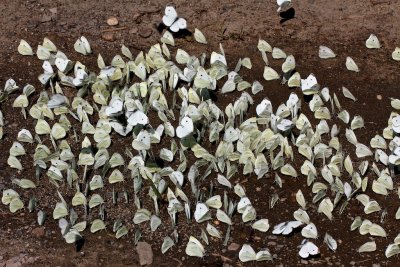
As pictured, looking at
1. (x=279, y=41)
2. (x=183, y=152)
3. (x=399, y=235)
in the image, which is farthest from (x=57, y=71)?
(x=399, y=235)

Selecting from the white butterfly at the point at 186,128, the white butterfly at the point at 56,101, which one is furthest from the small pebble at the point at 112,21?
the white butterfly at the point at 186,128

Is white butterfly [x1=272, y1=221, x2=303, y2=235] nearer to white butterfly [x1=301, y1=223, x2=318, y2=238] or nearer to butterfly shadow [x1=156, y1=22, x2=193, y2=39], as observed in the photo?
white butterfly [x1=301, y1=223, x2=318, y2=238]

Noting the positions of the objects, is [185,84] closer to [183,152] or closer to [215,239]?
[183,152]

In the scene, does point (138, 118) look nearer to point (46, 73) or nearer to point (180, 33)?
point (46, 73)

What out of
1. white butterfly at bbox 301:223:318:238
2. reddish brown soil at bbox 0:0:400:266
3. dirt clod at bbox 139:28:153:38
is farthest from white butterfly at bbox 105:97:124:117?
white butterfly at bbox 301:223:318:238

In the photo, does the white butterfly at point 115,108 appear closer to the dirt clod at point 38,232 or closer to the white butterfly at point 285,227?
the dirt clod at point 38,232
